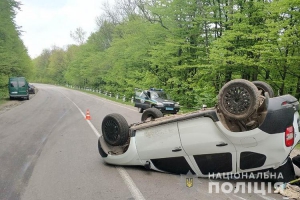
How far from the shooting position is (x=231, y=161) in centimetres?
423

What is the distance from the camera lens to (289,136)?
390 cm

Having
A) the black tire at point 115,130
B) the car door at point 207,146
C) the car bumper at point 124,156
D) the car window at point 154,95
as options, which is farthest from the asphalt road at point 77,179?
the car window at point 154,95

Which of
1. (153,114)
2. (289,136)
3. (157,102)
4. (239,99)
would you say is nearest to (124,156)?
(153,114)

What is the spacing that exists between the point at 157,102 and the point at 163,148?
34.4ft

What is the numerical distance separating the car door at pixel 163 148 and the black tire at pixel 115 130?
0.29 metres

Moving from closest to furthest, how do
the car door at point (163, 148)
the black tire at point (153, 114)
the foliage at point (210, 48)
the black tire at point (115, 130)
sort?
the car door at point (163, 148) < the black tire at point (115, 130) < the black tire at point (153, 114) < the foliage at point (210, 48)

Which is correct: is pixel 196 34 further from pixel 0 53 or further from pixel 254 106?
pixel 0 53

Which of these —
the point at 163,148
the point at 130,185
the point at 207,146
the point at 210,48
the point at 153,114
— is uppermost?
the point at 210,48

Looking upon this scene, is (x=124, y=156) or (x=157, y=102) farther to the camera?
(x=157, y=102)

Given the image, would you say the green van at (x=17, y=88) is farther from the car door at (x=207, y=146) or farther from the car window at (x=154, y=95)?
the car door at (x=207, y=146)

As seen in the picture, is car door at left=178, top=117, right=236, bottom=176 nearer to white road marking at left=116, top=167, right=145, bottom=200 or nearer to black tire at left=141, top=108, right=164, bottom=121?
white road marking at left=116, top=167, right=145, bottom=200

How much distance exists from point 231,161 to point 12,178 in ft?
13.3

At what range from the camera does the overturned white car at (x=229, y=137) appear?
385cm

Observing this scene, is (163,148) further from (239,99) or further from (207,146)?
(239,99)
